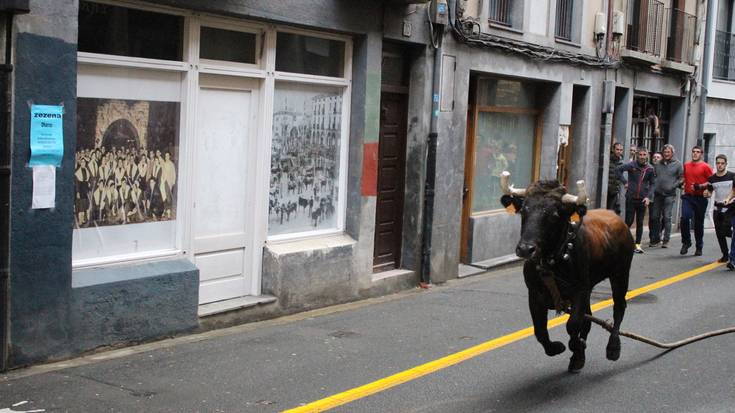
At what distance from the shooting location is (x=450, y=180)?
13.6 metres

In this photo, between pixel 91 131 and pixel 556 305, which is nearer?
pixel 556 305

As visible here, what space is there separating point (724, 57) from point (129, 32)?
1955 centimetres

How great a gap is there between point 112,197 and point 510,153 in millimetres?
8963

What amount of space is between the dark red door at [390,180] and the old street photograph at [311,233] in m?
0.04

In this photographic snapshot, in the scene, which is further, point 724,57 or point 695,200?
point 724,57

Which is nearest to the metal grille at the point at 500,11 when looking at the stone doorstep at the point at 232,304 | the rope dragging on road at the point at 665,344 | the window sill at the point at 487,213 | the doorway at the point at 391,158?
the doorway at the point at 391,158

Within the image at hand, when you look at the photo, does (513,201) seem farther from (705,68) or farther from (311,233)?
(705,68)

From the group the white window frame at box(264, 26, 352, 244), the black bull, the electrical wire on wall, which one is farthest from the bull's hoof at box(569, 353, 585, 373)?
the electrical wire on wall

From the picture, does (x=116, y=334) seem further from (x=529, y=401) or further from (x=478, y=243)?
(x=478, y=243)

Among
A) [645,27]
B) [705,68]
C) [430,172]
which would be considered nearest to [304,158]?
[430,172]

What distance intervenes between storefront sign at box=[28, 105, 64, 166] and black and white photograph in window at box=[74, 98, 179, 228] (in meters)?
0.58

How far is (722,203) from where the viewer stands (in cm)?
1537

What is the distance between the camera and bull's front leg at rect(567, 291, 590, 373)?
7.68 meters

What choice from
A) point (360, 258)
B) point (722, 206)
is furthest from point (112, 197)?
point (722, 206)
